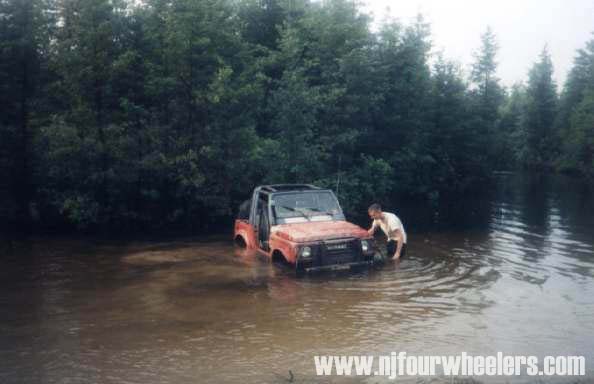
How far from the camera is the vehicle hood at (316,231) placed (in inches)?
474

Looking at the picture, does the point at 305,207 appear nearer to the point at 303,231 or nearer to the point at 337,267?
the point at 303,231

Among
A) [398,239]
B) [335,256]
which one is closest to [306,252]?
[335,256]

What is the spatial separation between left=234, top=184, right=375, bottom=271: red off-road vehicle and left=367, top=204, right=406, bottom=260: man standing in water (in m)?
0.62

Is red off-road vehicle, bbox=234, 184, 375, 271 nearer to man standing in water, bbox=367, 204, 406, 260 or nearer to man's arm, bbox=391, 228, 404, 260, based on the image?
man standing in water, bbox=367, 204, 406, 260

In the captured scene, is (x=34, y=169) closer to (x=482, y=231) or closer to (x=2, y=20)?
(x=2, y=20)

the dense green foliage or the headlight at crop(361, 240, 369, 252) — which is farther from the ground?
the dense green foliage

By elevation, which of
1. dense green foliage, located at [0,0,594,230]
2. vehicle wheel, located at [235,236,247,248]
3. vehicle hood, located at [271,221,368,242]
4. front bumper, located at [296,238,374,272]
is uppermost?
dense green foliage, located at [0,0,594,230]

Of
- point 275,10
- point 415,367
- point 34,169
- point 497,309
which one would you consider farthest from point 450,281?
point 275,10

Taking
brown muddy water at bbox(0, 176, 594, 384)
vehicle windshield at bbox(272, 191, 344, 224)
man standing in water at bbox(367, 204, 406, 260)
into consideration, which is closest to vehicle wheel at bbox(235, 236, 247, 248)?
brown muddy water at bbox(0, 176, 594, 384)

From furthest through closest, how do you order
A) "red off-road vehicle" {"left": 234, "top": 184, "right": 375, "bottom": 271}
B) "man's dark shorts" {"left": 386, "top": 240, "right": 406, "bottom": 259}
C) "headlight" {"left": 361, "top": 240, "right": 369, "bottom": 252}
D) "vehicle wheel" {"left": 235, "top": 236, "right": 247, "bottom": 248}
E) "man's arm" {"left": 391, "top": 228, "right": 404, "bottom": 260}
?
"vehicle wheel" {"left": 235, "top": 236, "right": 247, "bottom": 248} → "man's dark shorts" {"left": 386, "top": 240, "right": 406, "bottom": 259} → "man's arm" {"left": 391, "top": 228, "right": 404, "bottom": 260} → "headlight" {"left": 361, "top": 240, "right": 369, "bottom": 252} → "red off-road vehicle" {"left": 234, "top": 184, "right": 375, "bottom": 271}

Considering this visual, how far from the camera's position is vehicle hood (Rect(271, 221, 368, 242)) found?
39.5 feet

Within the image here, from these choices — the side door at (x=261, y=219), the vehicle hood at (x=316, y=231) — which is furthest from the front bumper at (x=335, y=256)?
the side door at (x=261, y=219)

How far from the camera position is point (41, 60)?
22.0 metres

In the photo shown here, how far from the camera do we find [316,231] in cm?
1236
